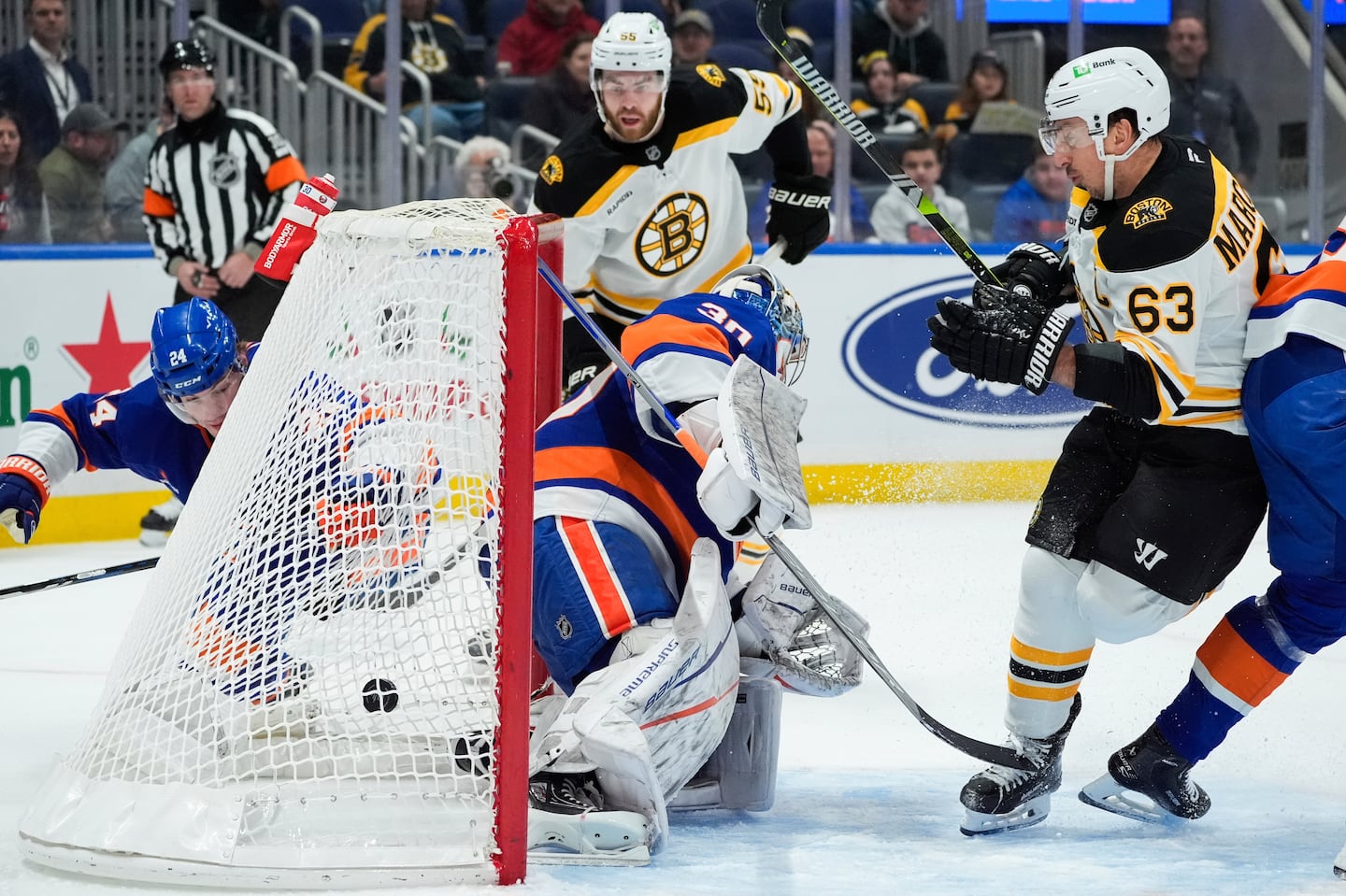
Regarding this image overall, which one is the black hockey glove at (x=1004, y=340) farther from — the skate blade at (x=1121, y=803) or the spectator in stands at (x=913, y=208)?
the spectator in stands at (x=913, y=208)

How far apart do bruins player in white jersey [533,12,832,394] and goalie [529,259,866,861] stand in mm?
1209

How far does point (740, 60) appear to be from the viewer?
20.6ft

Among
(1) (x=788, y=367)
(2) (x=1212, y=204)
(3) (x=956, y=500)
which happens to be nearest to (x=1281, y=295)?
(2) (x=1212, y=204)

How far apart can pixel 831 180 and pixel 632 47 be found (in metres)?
2.35

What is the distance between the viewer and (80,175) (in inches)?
214

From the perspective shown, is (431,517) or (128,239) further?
(128,239)

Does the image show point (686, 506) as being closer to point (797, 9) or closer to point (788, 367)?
point (788, 367)

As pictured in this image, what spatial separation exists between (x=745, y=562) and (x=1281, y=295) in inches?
39.3

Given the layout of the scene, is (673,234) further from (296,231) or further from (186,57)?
(186,57)

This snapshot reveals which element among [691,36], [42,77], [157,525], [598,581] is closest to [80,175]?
[42,77]

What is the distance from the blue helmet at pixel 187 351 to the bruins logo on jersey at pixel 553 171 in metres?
1.24

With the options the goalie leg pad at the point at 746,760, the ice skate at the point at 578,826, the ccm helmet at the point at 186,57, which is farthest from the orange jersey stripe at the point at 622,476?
the ccm helmet at the point at 186,57

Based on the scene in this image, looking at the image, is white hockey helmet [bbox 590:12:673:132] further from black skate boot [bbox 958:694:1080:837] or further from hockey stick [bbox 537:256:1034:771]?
black skate boot [bbox 958:694:1080:837]

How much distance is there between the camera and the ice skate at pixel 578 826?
230 cm
